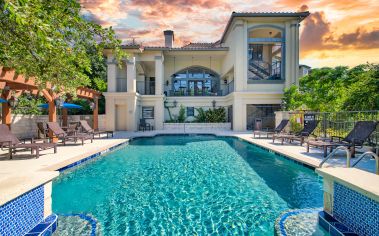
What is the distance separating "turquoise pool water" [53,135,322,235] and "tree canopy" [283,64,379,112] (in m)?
6.09

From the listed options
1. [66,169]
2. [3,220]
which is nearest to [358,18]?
[66,169]

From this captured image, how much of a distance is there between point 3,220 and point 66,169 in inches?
185

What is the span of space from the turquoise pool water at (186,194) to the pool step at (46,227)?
2.20 ft

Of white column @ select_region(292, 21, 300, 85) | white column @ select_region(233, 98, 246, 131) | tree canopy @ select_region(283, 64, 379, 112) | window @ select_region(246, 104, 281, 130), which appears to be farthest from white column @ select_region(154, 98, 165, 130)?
white column @ select_region(292, 21, 300, 85)

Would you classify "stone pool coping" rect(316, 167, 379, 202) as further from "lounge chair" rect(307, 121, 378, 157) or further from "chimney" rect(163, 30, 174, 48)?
"chimney" rect(163, 30, 174, 48)

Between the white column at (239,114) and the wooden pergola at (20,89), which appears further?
the white column at (239,114)

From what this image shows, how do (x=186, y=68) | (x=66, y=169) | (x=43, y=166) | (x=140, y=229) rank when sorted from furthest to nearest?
(x=186, y=68)
(x=66, y=169)
(x=43, y=166)
(x=140, y=229)

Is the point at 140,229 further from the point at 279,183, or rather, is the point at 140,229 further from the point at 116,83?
the point at 116,83

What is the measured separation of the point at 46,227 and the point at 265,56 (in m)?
25.1

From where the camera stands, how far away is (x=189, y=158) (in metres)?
9.35

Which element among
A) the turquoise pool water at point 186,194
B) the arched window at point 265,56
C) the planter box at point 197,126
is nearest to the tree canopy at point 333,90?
the arched window at point 265,56

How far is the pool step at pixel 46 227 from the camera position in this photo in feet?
9.98

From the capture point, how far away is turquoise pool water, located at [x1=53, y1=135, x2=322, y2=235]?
12.7 feet

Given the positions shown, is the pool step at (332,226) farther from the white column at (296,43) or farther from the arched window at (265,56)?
the white column at (296,43)
